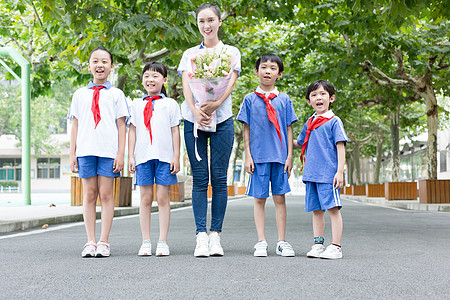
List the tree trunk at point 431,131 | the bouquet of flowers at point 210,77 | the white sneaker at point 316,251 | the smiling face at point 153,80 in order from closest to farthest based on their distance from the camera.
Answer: the bouquet of flowers at point 210,77
the white sneaker at point 316,251
the smiling face at point 153,80
the tree trunk at point 431,131

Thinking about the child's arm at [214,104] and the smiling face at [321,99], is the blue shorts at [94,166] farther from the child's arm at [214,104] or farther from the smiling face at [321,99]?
the smiling face at [321,99]

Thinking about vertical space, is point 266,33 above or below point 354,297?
above

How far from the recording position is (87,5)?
31.5 feet

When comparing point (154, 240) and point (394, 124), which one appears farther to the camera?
point (394, 124)

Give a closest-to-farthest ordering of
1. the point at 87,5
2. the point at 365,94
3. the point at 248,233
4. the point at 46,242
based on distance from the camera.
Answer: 1. the point at 46,242
2. the point at 248,233
3. the point at 87,5
4. the point at 365,94

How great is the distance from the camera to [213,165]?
4988mm

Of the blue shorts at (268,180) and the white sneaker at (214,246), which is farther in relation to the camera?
the blue shorts at (268,180)

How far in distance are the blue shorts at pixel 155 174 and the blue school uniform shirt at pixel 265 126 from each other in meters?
0.80

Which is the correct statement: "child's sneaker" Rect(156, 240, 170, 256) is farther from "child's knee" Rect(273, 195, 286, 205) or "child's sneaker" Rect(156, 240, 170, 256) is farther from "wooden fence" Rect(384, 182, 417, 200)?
"wooden fence" Rect(384, 182, 417, 200)

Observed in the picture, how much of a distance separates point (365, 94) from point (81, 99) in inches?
747

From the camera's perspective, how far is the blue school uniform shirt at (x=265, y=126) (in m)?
5.04

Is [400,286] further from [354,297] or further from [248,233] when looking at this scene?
[248,233]

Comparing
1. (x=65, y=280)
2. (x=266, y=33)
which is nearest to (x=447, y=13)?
(x=65, y=280)

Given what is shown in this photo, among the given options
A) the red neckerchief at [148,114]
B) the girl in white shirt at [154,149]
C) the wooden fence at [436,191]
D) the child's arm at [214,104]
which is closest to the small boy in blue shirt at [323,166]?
the child's arm at [214,104]
